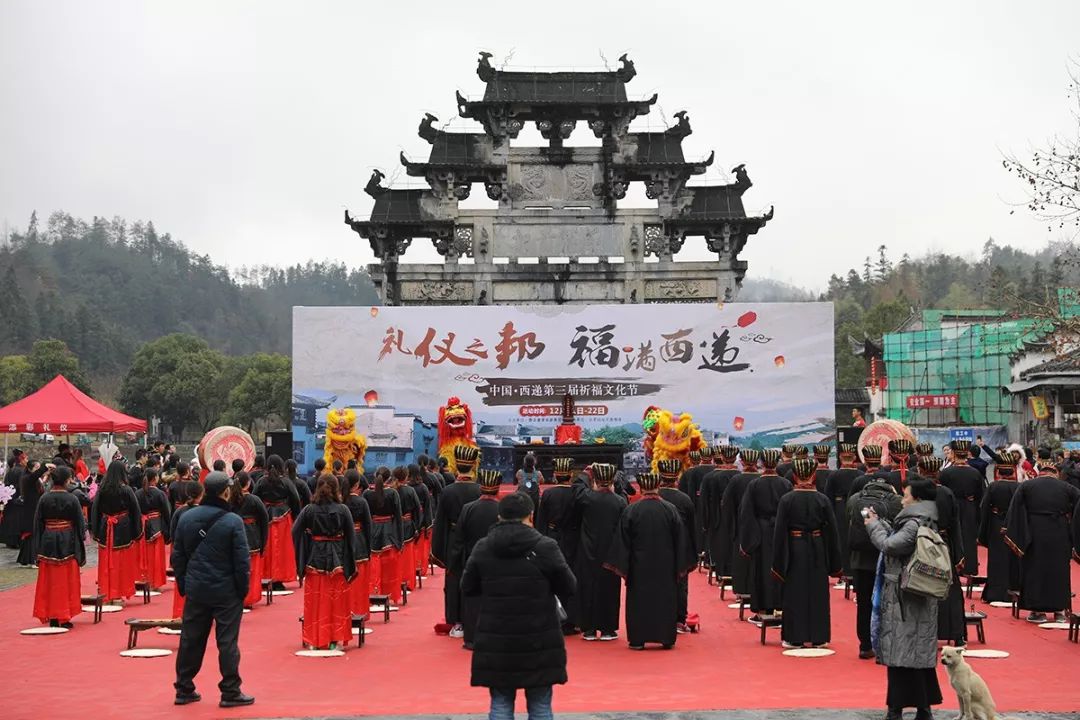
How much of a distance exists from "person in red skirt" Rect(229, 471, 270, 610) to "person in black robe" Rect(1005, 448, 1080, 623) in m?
7.20

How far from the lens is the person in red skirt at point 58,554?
37.1 feet

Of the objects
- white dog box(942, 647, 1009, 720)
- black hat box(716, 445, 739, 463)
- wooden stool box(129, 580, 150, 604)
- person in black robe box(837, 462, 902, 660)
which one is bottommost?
wooden stool box(129, 580, 150, 604)

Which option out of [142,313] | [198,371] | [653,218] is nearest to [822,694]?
[653,218]

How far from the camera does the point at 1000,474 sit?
12867mm

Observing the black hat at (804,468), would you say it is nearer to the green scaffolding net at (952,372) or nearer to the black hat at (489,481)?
the black hat at (489,481)

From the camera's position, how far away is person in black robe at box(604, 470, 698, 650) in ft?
34.1

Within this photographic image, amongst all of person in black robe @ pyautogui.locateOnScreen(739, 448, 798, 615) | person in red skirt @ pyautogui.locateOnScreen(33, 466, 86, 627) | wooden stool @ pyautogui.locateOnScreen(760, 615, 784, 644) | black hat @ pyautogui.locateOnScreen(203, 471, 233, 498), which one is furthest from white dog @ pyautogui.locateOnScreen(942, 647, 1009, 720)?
person in red skirt @ pyautogui.locateOnScreen(33, 466, 86, 627)

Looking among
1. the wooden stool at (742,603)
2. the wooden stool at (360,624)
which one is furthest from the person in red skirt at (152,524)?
the wooden stool at (742,603)

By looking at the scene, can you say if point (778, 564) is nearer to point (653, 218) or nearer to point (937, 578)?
point (937, 578)

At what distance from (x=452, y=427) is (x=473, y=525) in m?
13.5

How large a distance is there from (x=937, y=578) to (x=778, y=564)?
3.01 meters

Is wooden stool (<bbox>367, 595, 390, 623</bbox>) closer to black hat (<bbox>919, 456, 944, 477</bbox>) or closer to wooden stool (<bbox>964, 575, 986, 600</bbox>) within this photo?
black hat (<bbox>919, 456, 944, 477</bbox>)

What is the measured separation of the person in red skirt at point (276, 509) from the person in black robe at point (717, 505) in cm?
477

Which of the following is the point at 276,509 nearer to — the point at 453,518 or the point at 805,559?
the point at 453,518
